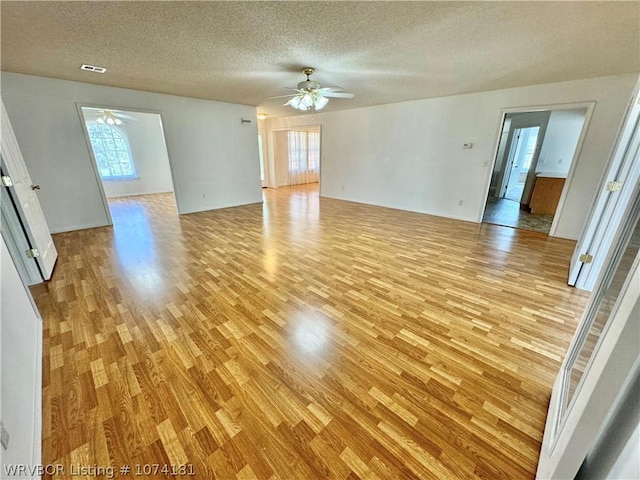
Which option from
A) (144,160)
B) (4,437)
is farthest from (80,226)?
(4,437)

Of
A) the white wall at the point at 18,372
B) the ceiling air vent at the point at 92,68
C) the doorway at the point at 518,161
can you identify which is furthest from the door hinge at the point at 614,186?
the ceiling air vent at the point at 92,68

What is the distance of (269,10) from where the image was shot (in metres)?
1.95

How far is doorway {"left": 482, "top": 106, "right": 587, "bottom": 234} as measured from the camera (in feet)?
17.5

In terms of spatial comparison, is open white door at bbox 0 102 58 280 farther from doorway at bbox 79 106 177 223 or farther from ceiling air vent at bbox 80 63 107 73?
doorway at bbox 79 106 177 223

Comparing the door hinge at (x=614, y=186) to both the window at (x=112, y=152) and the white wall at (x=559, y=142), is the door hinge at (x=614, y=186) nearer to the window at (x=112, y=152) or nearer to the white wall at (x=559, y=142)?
the white wall at (x=559, y=142)

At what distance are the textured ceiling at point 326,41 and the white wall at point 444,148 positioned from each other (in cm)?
38

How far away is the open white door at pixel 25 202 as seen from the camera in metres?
2.44

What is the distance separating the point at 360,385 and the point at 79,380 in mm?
1755

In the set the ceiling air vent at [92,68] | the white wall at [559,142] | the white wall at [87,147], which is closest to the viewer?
the ceiling air vent at [92,68]

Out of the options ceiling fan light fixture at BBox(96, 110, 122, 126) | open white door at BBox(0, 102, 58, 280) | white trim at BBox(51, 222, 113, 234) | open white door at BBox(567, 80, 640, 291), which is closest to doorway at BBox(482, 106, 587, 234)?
open white door at BBox(567, 80, 640, 291)

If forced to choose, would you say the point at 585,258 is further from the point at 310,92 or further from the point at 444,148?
the point at 310,92

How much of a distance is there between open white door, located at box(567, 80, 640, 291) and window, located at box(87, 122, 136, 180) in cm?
1016

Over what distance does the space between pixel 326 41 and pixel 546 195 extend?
19.7 ft

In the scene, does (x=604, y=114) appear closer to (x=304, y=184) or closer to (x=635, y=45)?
(x=635, y=45)
